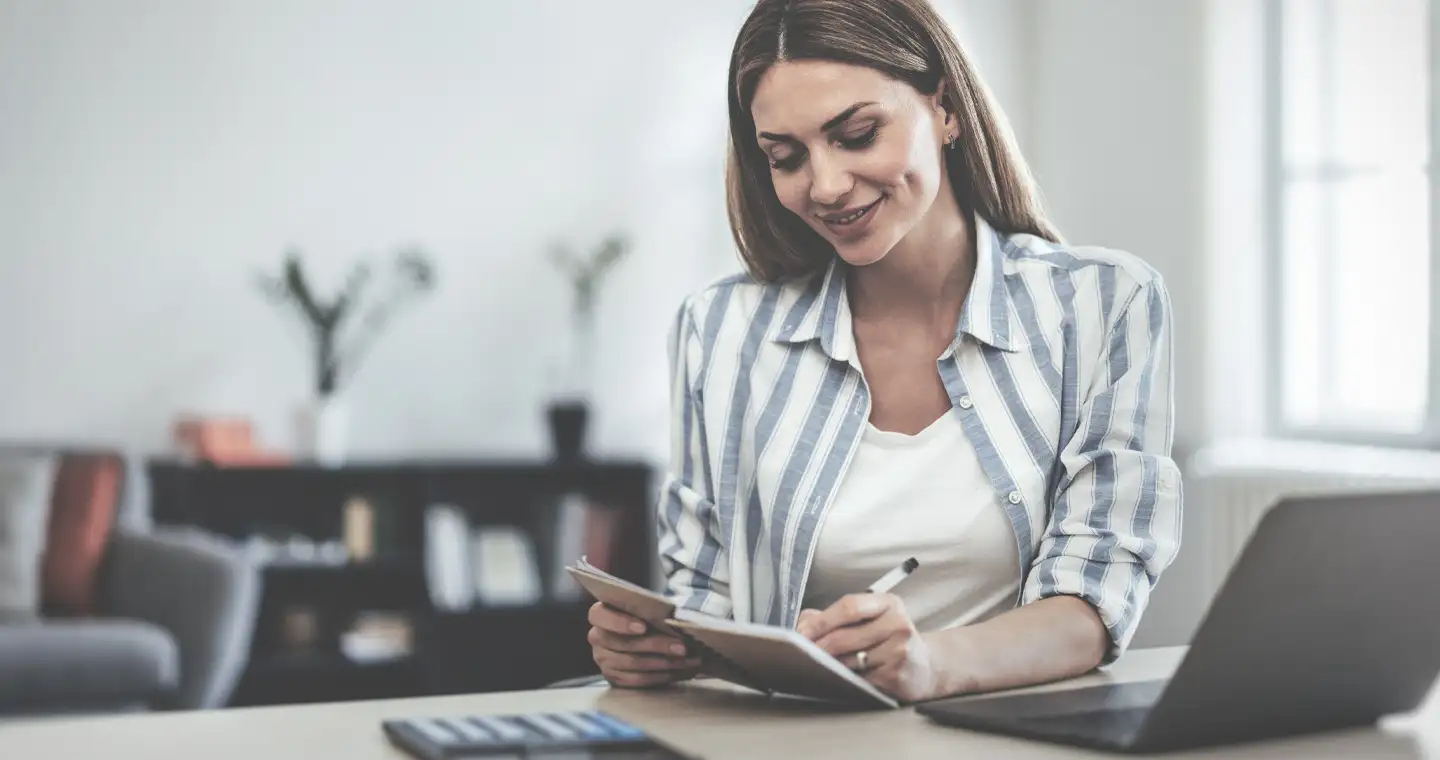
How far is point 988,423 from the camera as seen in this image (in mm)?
1497

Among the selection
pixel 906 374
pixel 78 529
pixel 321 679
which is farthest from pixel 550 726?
pixel 321 679

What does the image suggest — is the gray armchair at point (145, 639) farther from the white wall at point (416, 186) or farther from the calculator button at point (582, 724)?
the calculator button at point (582, 724)

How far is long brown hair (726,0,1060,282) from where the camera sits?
152cm

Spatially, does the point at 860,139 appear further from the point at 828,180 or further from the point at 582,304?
the point at 582,304

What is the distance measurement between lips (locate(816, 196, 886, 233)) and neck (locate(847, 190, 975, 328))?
0.13 metres

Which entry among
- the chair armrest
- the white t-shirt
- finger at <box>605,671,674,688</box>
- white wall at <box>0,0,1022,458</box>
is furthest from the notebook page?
white wall at <box>0,0,1022,458</box>

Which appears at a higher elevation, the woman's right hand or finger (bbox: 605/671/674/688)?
the woman's right hand

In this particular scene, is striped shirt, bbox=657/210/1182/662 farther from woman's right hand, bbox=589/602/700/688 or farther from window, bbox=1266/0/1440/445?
window, bbox=1266/0/1440/445

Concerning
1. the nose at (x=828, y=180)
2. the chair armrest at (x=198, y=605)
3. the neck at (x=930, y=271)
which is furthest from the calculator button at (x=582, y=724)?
the chair armrest at (x=198, y=605)

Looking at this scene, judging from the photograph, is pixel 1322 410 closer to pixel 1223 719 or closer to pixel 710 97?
pixel 710 97

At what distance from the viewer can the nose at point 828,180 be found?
1.48 meters

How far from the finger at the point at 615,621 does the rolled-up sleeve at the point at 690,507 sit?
0.71ft

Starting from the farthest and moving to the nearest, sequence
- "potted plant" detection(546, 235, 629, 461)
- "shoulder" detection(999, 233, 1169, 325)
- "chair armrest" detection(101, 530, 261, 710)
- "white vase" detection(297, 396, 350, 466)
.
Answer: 1. "potted plant" detection(546, 235, 629, 461)
2. "white vase" detection(297, 396, 350, 466)
3. "chair armrest" detection(101, 530, 261, 710)
4. "shoulder" detection(999, 233, 1169, 325)

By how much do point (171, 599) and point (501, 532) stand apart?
1047 mm
